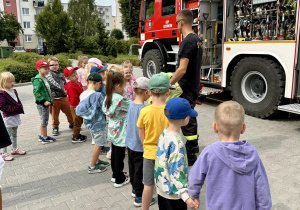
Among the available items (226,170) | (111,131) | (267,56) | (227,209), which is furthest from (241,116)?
(267,56)

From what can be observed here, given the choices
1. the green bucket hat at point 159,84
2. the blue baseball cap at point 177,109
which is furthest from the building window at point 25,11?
the blue baseball cap at point 177,109

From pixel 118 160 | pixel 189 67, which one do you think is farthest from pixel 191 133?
pixel 118 160

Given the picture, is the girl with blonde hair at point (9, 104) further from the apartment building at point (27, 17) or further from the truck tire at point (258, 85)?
the apartment building at point (27, 17)

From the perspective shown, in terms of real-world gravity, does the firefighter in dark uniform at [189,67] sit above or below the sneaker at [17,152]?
above

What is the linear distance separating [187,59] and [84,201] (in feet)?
7.40

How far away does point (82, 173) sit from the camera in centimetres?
399

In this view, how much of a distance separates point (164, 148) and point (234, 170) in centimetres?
68

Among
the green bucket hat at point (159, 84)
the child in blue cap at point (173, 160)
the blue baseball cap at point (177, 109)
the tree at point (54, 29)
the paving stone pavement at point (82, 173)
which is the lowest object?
the paving stone pavement at point (82, 173)

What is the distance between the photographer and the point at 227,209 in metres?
1.71

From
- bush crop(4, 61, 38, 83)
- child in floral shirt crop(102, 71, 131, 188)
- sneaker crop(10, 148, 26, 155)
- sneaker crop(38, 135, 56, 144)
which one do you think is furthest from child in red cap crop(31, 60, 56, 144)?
bush crop(4, 61, 38, 83)

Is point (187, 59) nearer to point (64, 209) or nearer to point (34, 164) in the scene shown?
point (64, 209)

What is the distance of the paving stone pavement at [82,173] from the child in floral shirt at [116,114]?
0.41m

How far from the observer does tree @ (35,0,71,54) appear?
33.6 metres

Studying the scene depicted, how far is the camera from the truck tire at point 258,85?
580cm
